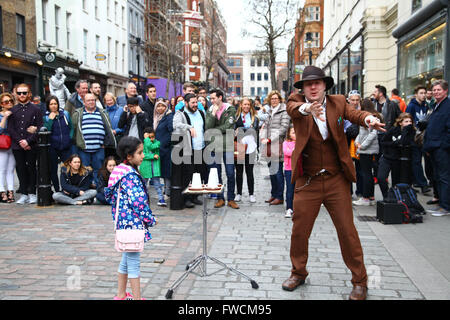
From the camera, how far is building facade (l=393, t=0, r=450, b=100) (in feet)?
41.8

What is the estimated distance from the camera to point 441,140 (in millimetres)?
8211

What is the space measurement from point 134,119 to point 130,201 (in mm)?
5732

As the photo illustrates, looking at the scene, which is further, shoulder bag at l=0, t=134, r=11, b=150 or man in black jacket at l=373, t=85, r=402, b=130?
man in black jacket at l=373, t=85, r=402, b=130

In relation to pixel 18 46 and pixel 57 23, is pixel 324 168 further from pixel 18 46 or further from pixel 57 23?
pixel 57 23

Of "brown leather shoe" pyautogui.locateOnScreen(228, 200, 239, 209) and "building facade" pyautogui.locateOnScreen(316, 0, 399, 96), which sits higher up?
"building facade" pyautogui.locateOnScreen(316, 0, 399, 96)

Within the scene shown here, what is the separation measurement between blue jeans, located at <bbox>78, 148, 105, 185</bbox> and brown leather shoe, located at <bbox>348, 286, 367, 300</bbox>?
6.32 metres

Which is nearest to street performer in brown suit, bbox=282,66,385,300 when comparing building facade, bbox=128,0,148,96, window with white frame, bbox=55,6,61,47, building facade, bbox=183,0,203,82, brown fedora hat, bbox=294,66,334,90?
brown fedora hat, bbox=294,66,334,90

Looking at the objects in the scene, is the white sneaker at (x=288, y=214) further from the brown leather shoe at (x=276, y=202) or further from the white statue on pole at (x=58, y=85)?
the white statue on pole at (x=58, y=85)

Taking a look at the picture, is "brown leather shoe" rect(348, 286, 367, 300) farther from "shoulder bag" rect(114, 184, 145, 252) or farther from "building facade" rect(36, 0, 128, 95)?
"building facade" rect(36, 0, 128, 95)

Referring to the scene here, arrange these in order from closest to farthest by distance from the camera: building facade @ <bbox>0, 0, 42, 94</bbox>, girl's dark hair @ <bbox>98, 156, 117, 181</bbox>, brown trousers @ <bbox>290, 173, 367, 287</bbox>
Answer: brown trousers @ <bbox>290, 173, 367, 287</bbox>, girl's dark hair @ <bbox>98, 156, 117, 181</bbox>, building facade @ <bbox>0, 0, 42, 94</bbox>

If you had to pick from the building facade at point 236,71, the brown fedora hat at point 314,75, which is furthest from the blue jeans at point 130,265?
the building facade at point 236,71

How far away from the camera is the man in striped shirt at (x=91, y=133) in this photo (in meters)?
9.37

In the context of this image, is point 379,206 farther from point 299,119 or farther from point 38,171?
point 38,171
